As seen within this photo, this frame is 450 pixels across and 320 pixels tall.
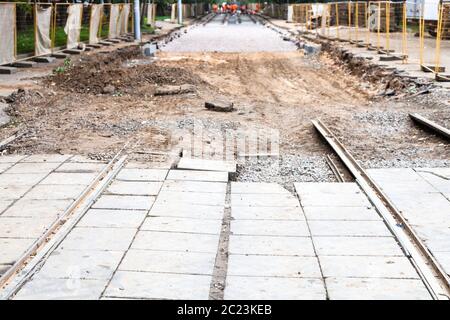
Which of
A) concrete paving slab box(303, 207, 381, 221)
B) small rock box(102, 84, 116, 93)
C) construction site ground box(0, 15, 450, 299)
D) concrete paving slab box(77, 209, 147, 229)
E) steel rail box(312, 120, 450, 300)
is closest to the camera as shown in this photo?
steel rail box(312, 120, 450, 300)

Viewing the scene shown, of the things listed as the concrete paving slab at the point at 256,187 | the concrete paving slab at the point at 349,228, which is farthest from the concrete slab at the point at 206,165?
the concrete paving slab at the point at 349,228

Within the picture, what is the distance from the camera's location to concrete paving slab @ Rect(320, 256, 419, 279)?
5.03 meters

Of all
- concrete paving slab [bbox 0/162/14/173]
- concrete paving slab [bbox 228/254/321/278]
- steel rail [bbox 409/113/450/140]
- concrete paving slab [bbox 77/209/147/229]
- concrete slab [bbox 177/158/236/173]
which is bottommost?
concrete paving slab [bbox 228/254/321/278]

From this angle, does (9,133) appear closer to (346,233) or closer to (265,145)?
(265,145)

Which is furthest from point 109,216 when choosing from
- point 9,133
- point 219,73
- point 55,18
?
point 55,18

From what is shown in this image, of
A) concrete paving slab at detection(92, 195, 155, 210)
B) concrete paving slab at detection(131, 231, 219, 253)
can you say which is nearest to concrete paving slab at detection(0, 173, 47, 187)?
concrete paving slab at detection(92, 195, 155, 210)

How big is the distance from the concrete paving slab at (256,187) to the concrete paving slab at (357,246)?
1.63 m

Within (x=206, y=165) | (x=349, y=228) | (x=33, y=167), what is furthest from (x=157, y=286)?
(x=33, y=167)

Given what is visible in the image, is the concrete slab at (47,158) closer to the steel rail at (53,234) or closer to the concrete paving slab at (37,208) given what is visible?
the steel rail at (53,234)

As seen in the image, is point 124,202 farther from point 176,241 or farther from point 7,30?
point 7,30

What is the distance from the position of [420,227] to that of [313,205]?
118 centimetres

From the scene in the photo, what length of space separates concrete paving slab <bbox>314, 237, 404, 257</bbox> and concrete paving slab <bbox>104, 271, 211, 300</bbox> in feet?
4.00

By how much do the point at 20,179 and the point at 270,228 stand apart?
3.38 meters

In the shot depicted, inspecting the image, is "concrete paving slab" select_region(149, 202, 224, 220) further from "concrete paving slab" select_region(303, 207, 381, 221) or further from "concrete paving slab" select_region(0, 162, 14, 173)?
"concrete paving slab" select_region(0, 162, 14, 173)
